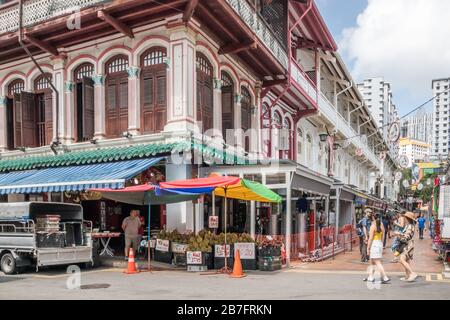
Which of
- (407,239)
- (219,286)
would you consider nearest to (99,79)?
(219,286)

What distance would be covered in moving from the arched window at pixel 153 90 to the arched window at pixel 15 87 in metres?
5.84

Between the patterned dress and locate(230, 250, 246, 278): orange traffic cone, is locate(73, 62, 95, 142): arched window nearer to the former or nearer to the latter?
locate(230, 250, 246, 278): orange traffic cone

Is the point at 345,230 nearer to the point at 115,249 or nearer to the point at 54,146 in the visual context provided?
the point at 115,249

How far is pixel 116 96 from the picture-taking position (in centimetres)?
1600

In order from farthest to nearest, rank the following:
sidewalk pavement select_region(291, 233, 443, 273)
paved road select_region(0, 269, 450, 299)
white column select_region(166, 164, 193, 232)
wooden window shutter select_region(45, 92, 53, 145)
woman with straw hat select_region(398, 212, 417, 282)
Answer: wooden window shutter select_region(45, 92, 53, 145) → white column select_region(166, 164, 193, 232) → sidewalk pavement select_region(291, 233, 443, 273) → woman with straw hat select_region(398, 212, 417, 282) → paved road select_region(0, 269, 450, 299)

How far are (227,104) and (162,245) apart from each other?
229 inches

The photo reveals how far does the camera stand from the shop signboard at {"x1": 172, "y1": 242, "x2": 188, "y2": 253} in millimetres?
13354

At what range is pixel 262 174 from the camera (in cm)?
1438

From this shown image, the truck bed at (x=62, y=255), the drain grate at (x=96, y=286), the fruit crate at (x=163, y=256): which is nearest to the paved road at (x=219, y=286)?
the drain grate at (x=96, y=286)

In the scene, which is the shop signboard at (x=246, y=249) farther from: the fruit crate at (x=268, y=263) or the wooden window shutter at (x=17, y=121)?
the wooden window shutter at (x=17, y=121)

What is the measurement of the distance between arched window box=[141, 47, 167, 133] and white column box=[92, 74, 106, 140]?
5.13 ft

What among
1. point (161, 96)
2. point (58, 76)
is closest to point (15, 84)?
point (58, 76)

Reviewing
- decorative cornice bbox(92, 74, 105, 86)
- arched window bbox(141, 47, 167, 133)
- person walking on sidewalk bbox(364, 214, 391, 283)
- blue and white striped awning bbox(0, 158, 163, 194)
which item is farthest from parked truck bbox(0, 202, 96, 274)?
person walking on sidewalk bbox(364, 214, 391, 283)

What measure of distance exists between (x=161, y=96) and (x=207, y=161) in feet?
8.16
